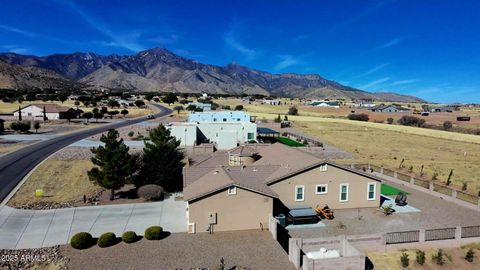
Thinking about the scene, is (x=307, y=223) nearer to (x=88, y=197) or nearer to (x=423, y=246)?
(x=423, y=246)

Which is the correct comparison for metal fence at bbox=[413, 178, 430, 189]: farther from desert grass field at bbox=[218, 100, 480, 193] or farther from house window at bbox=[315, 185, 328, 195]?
house window at bbox=[315, 185, 328, 195]

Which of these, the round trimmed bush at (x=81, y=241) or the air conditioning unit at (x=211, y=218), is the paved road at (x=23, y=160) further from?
the air conditioning unit at (x=211, y=218)

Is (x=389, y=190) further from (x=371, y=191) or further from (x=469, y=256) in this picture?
(x=469, y=256)

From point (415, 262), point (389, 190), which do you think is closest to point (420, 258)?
point (415, 262)

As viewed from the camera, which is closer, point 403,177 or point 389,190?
point 389,190

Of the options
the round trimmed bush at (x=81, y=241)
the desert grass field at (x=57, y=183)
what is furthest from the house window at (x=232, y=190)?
the desert grass field at (x=57, y=183)

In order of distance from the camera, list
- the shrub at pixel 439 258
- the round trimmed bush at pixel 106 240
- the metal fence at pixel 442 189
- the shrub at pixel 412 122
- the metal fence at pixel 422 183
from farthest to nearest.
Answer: the shrub at pixel 412 122, the metal fence at pixel 422 183, the metal fence at pixel 442 189, the round trimmed bush at pixel 106 240, the shrub at pixel 439 258
